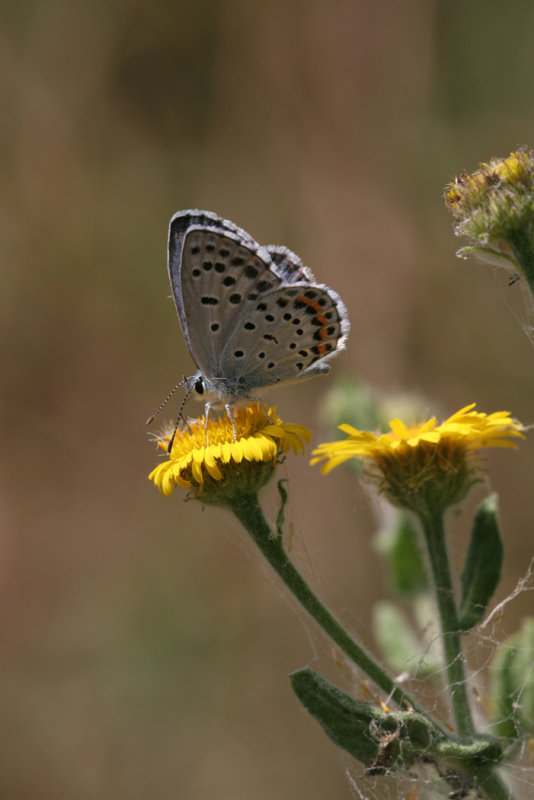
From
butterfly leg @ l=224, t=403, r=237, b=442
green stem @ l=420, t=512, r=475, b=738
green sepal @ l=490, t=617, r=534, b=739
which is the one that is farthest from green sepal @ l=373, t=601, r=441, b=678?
butterfly leg @ l=224, t=403, r=237, b=442

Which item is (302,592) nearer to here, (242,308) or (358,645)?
(358,645)

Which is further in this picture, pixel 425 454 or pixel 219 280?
pixel 219 280

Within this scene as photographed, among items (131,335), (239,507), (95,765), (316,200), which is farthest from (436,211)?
(95,765)

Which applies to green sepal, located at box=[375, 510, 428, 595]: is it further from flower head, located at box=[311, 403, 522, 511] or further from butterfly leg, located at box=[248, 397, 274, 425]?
butterfly leg, located at box=[248, 397, 274, 425]

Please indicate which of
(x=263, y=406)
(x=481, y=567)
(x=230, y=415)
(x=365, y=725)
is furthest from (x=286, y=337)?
(x=365, y=725)

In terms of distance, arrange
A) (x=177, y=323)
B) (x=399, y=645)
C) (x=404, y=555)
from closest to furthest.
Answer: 1. (x=399, y=645)
2. (x=404, y=555)
3. (x=177, y=323)

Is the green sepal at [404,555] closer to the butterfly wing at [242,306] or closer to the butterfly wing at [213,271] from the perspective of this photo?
the butterfly wing at [242,306]

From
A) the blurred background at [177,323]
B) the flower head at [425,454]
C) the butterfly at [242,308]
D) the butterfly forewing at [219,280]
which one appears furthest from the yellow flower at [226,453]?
the blurred background at [177,323]
